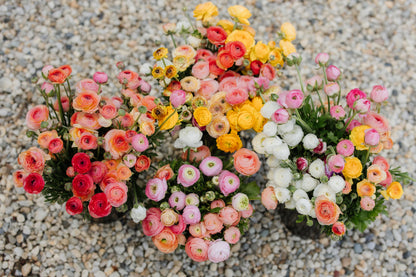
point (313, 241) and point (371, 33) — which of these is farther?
point (371, 33)

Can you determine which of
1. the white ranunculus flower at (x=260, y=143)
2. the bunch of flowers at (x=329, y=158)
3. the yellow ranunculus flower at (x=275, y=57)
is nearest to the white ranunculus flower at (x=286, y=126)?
the bunch of flowers at (x=329, y=158)

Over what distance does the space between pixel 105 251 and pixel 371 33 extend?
7.77 feet

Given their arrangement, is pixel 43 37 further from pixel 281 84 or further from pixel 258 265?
pixel 258 265

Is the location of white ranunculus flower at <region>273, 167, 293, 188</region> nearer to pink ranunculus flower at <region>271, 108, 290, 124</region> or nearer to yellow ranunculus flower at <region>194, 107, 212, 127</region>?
pink ranunculus flower at <region>271, 108, 290, 124</region>

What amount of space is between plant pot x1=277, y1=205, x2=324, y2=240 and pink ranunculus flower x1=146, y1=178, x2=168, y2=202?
2.44ft

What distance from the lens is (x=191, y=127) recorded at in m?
1.85

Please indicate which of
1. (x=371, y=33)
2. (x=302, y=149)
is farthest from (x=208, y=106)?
(x=371, y=33)

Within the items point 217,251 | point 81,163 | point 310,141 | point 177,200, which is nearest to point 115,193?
point 81,163

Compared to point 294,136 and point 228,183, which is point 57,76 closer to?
point 228,183

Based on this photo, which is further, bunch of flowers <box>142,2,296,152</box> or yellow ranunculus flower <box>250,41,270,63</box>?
yellow ranunculus flower <box>250,41,270,63</box>

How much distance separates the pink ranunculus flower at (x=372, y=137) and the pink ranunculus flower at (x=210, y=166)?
0.64 m

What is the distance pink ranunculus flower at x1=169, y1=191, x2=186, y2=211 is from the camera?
185cm

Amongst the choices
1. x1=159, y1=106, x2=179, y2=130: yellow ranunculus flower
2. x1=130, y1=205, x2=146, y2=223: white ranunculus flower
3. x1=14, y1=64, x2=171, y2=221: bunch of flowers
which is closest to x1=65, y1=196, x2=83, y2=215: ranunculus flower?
x1=14, y1=64, x2=171, y2=221: bunch of flowers

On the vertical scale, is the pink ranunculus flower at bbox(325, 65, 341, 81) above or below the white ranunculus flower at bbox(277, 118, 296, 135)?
above
